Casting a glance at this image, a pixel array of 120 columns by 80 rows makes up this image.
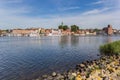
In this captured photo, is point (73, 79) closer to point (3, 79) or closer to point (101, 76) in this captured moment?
point (101, 76)

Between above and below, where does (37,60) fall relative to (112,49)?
below

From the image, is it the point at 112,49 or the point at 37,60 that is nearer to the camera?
the point at 37,60

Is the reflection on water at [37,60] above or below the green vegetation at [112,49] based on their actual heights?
below

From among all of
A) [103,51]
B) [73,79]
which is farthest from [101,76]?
[103,51]

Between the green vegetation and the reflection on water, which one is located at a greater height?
the green vegetation

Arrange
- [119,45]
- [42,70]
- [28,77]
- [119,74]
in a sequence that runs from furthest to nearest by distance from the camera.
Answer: [119,45] → [42,70] → [28,77] → [119,74]

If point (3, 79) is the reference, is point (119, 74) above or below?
above

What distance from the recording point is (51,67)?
28.4 meters

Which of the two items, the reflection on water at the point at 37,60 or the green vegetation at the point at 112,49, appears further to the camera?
the green vegetation at the point at 112,49

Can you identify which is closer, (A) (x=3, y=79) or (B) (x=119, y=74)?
(B) (x=119, y=74)

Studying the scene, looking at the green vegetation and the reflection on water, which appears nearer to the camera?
the reflection on water

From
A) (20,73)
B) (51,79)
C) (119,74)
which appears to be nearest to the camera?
(119,74)

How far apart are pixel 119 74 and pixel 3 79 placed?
1148 cm

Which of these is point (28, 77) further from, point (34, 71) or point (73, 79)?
point (73, 79)
